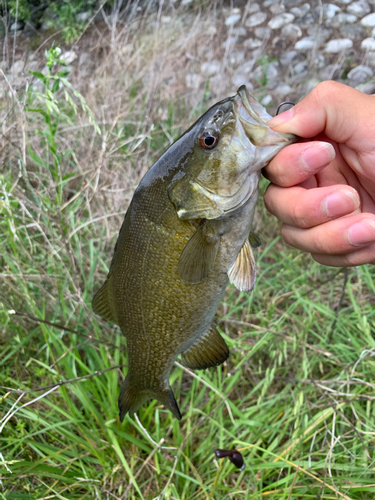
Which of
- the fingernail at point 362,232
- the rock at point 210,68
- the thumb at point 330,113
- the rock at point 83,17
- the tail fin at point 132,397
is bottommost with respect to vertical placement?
the tail fin at point 132,397

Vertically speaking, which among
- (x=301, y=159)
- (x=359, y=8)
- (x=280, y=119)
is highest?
(x=280, y=119)

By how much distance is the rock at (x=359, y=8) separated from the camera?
19.0 ft

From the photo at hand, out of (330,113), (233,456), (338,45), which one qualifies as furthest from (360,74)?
(233,456)

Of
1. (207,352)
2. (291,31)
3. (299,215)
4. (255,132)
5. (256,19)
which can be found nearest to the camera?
(255,132)

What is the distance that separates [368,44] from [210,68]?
2.24m

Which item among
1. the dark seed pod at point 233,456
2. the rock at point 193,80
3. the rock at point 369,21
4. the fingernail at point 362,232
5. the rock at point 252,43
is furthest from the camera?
the rock at point 252,43

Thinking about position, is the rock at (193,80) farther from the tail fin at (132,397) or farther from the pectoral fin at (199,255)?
the tail fin at (132,397)

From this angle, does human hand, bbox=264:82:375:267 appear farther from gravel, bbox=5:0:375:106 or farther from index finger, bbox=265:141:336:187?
gravel, bbox=5:0:375:106

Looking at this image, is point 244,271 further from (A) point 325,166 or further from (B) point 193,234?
(A) point 325,166

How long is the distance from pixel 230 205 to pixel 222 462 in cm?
144

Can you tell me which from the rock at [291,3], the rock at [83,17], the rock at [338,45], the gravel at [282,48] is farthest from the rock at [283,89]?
the rock at [83,17]

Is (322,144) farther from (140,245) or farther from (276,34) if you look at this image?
(276,34)

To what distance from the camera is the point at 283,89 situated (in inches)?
195

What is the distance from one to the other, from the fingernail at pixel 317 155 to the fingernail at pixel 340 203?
13 cm
